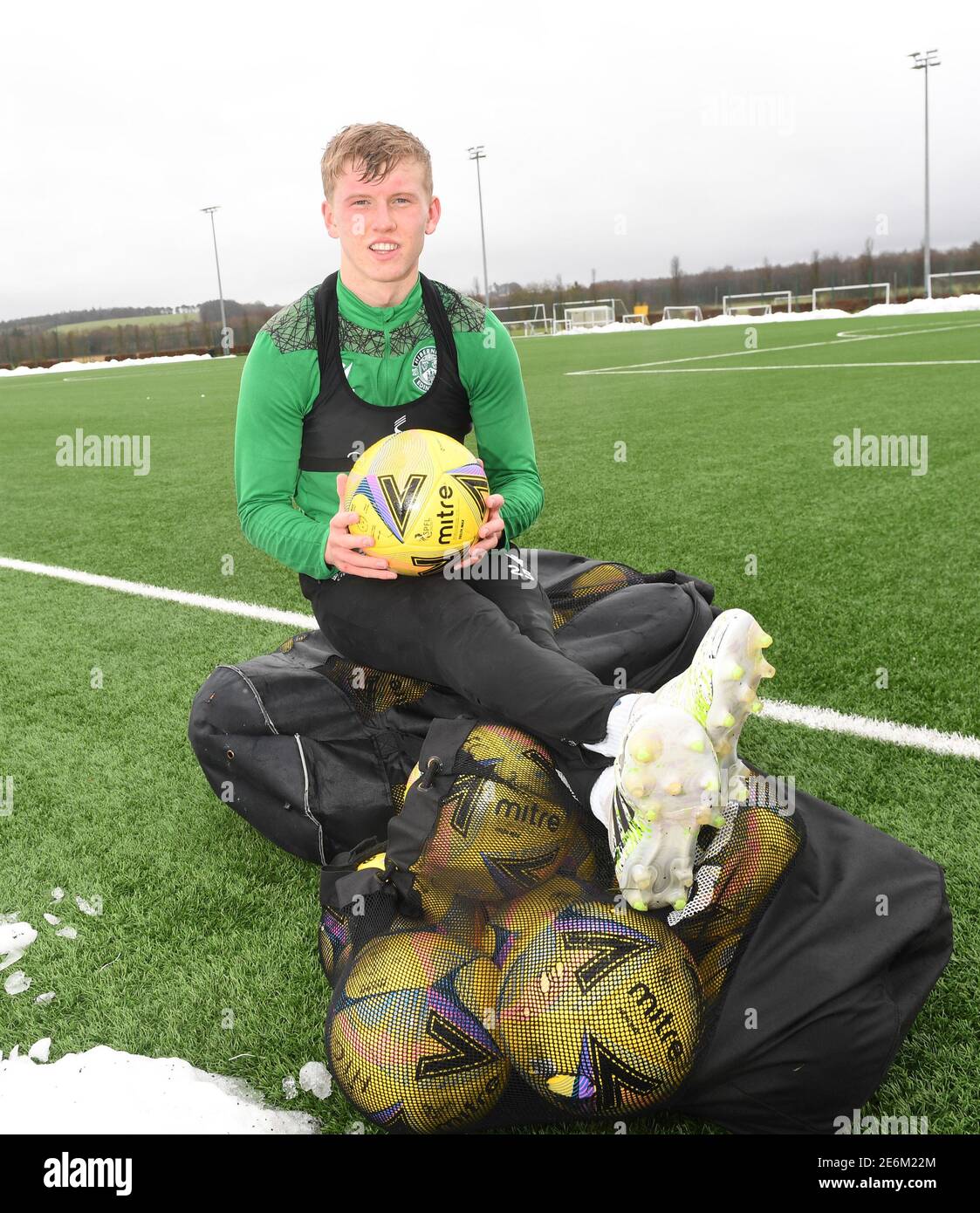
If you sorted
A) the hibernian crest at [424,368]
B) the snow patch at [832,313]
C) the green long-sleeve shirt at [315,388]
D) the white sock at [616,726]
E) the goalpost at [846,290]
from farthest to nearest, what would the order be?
the goalpost at [846,290] < the snow patch at [832,313] < the hibernian crest at [424,368] < the green long-sleeve shirt at [315,388] < the white sock at [616,726]

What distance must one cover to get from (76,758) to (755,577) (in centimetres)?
328

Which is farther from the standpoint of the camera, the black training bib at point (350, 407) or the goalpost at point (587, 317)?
the goalpost at point (587, 317)

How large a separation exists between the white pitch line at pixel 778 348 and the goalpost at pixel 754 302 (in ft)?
96.8

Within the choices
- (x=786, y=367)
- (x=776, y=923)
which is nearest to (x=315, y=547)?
(x=776, y=923)

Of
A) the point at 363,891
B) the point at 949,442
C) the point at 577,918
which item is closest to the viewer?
the point at 577,918

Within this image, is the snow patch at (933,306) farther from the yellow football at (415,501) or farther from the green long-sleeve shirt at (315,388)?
the yellow football at (415,501)

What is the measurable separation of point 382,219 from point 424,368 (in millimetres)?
437

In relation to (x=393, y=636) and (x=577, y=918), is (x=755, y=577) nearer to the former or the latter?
(x=393, y=636)

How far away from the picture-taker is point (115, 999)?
234 cm

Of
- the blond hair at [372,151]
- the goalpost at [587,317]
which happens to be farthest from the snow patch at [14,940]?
the goalpost at [587,317]

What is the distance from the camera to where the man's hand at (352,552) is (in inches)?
108

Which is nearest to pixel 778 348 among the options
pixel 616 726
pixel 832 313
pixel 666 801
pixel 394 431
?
pixel 394 431

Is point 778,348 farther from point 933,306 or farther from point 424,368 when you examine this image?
point 933,306

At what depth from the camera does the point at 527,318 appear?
6316cm
